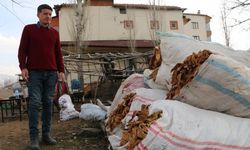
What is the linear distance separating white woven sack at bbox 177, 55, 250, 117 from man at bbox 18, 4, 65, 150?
5.56ft

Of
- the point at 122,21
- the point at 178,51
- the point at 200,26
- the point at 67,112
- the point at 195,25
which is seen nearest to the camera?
the point at 178,51

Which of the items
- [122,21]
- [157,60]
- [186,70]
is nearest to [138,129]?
[186,70]

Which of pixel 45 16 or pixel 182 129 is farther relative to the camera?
pixel 45 16

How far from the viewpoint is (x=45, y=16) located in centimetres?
371

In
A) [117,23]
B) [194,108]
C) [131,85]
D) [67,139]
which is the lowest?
[67,139]

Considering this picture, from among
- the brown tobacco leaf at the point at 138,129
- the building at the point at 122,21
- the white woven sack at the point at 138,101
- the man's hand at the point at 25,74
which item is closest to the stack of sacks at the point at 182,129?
the brown tobacco leaf at the point at 138,129

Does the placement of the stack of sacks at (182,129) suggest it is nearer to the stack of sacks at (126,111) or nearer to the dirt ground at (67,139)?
the stack of sacks at (126,111)

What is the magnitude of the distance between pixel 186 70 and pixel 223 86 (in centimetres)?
28

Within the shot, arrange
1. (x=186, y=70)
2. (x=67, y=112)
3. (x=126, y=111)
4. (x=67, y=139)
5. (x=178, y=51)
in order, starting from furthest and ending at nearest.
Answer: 1. (x=67, y=112)
2. (x=67, y=139)
3. (x=126, y=111)
4. (x=178, y=51)
5. (x=186, y=70)

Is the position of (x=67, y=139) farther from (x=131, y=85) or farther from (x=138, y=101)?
(x=138, y=101)

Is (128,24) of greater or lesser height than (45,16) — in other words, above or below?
above

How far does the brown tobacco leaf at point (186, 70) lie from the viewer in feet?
8.33

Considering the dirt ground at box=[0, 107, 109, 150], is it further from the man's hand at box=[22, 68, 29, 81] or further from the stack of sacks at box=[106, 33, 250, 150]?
the stack of sacks at box=[106, 33, 250, 150]

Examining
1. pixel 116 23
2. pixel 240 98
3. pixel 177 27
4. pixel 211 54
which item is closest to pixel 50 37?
pixel 211 54
